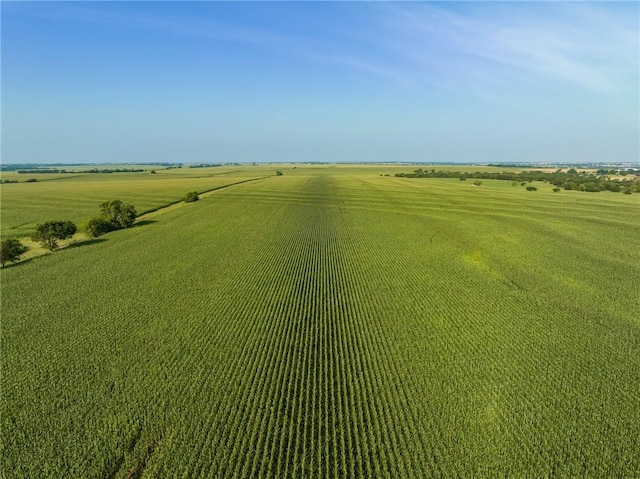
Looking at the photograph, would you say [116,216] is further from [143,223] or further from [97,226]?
[97,226]

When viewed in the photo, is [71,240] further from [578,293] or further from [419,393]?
[578,293]

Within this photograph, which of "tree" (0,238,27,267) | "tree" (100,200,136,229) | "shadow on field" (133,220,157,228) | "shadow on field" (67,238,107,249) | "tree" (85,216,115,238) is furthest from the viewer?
"shadow on field" (133,220,157,228)

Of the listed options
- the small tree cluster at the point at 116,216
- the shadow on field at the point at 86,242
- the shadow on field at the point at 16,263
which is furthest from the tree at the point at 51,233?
the small tree cluster at the point at 116,216

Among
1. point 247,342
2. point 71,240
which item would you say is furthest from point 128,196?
point 247,342

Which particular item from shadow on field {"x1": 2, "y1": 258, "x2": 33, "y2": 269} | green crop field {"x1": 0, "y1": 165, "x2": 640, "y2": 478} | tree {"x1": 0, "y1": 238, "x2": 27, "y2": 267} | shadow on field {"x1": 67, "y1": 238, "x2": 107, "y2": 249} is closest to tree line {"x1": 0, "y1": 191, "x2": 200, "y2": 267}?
tree {"x1": 0, "y1": 238, "x2": 27, "y2": 267}

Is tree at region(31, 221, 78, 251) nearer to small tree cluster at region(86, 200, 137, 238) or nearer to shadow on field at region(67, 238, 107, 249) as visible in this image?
shadow on field at region(67, 238, 107, 249)

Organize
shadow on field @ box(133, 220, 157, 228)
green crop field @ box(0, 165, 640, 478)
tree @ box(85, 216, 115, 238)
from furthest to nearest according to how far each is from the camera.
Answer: shadow on field @ box(133, 220, 157, 228) → tree @ box(85, 216, 115, 238) → green crop field @ box(0, 165, 640, 478)
